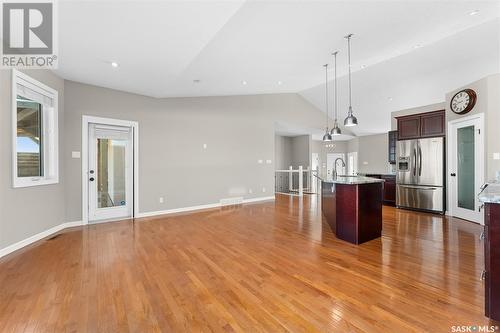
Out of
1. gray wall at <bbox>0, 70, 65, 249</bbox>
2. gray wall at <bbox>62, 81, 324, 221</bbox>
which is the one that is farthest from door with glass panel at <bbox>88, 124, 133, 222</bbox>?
gray wall at <bbox>0, 70, 65, 249</bbox>

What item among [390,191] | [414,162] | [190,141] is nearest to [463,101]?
[414,162]

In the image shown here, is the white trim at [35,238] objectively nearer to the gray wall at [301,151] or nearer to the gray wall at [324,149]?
the gray wall at [301,151]

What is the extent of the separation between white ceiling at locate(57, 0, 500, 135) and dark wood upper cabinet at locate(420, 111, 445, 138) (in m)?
0.53

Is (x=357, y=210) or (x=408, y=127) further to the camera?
(x=408, y=127)

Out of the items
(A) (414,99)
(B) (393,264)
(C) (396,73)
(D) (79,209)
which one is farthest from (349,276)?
(A) (414,99)

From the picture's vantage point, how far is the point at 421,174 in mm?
5484

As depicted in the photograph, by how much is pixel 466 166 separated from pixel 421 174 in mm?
884

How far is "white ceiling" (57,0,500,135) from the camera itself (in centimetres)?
252

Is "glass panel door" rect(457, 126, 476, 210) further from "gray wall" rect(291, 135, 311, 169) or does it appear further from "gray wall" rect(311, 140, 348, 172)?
"gray wall" rect(311, 140, 348, 172)

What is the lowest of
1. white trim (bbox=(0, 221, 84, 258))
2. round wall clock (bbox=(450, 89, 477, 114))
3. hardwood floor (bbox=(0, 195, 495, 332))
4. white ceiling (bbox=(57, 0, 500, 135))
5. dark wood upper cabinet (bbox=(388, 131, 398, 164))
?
hardwood floor (bbox=(0, 195, 495, 332))

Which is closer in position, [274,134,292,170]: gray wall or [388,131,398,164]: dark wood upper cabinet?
[388,131,398,164]: dark wood upper cabinet

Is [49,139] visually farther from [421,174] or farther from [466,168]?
[466,168]

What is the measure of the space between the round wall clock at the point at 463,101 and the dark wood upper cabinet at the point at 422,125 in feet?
1.49

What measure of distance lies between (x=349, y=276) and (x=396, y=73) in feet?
17.6
